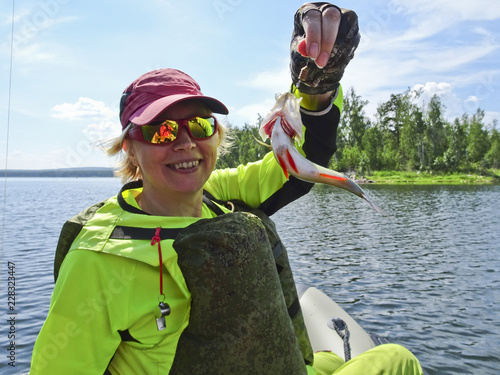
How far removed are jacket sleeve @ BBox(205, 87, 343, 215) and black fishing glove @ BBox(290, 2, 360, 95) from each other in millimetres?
264

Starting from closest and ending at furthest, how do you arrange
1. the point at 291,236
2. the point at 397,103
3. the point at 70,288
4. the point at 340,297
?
the point at 70,288 < the point at 340,297 < the point at 291,236 < the point at 397,103

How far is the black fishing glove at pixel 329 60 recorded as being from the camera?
200 cm

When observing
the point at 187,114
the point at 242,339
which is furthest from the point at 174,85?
the point at 242,339

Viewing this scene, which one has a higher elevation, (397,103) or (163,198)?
(397,103)

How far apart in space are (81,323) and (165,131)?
106 cm

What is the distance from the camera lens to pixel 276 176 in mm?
2828

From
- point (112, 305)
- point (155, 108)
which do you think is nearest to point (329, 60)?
point (155, 108)

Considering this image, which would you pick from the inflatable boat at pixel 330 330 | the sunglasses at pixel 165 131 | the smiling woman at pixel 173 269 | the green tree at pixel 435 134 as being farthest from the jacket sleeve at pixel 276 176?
the green tree at pixel 435 134

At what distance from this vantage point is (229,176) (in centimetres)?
306

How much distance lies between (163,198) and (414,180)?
61.2 metres

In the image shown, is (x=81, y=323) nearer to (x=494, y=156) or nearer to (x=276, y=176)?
(x=276, y=176)

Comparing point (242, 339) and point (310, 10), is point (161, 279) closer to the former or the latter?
point (242, 339)

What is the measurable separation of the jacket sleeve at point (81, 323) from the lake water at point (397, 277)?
5.21 metres

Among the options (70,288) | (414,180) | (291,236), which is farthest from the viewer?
(414,180)
